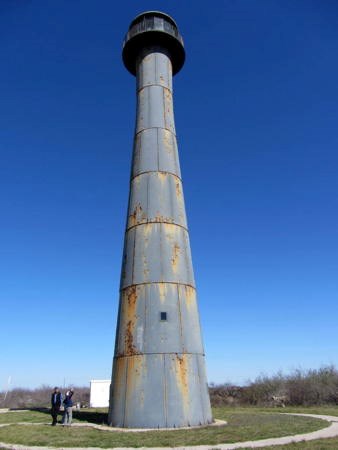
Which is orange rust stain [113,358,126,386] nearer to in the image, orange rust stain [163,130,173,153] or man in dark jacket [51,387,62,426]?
man in dark jacket [51,387,62,426]

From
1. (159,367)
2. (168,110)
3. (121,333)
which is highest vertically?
(168,110)

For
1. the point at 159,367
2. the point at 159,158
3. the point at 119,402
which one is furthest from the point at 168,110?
the point at 119,402

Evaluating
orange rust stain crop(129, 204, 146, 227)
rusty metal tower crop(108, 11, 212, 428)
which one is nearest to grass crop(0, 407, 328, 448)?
rusty metal tower crop(108, 11, 212, 428)

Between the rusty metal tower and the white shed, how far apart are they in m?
15.0

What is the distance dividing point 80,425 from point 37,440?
11.3 feet

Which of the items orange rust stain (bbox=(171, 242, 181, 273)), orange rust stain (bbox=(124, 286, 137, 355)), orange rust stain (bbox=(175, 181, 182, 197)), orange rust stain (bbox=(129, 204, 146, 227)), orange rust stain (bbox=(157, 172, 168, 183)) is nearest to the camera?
orange rust stain (bbox=(124, 286, 137, 355))

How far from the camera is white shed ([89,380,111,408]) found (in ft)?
88.7

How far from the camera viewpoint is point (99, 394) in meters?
27.3

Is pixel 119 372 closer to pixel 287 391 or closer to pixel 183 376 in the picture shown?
pixel 183 376

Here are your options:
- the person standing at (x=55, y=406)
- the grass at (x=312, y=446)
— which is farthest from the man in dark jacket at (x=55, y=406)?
the grass at (x=312, y=446)

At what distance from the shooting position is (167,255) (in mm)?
14758

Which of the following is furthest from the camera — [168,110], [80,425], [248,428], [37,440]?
[168,110]

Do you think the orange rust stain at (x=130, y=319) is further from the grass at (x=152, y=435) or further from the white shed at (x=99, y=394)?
the white shed at (x=99, y=394)

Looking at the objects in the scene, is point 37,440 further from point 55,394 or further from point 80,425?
point 55,394
